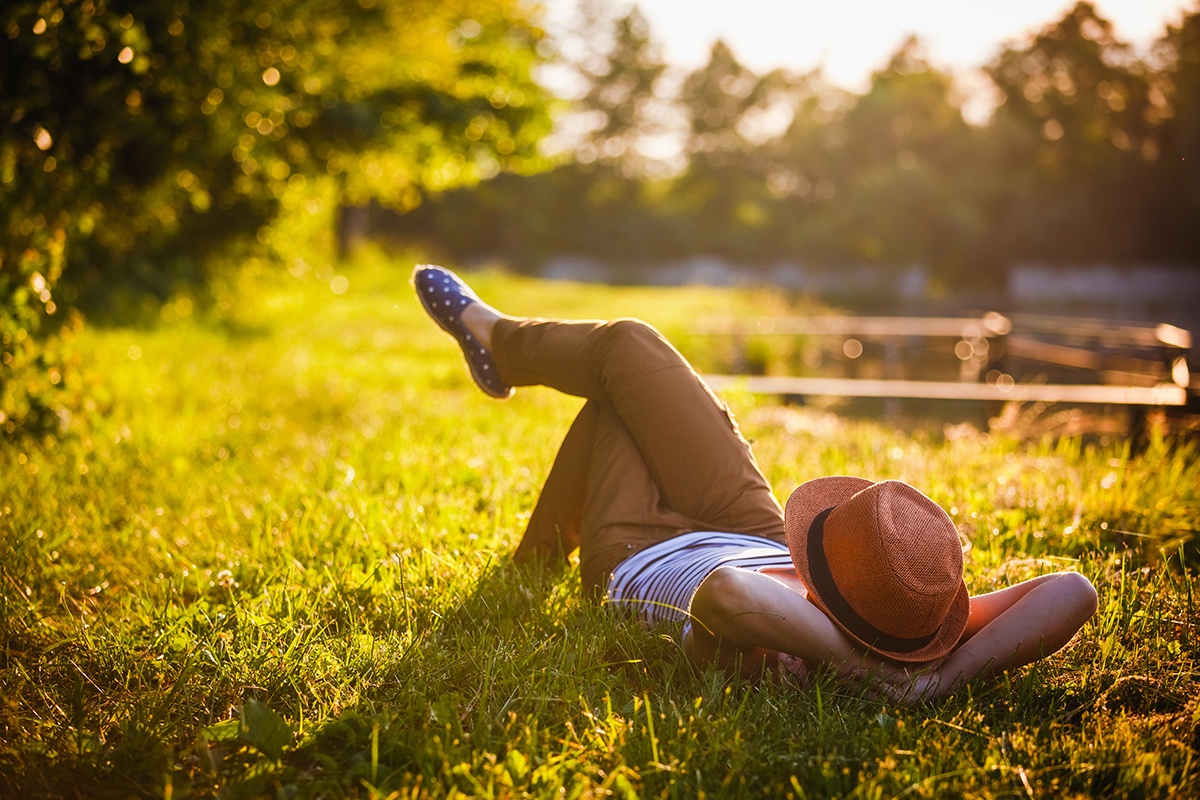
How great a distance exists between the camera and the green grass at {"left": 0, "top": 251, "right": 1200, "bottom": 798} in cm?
176

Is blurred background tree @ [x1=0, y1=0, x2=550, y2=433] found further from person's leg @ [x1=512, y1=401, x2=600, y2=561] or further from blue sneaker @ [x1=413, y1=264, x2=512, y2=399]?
person's leg @ [x1=512, y1=401, x2=600, y2=561]

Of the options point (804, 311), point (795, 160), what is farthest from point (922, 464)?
point (795, 160)

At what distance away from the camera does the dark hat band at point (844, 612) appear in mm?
1990

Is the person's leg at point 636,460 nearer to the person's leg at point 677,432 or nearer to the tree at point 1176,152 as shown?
the person's leg at point 677,432

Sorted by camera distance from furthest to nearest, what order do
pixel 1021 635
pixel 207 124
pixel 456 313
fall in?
pixel 207 124 < pixel 456 313 < pixel 1021 635

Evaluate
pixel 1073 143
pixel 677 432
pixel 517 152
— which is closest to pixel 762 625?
pixel 677 432

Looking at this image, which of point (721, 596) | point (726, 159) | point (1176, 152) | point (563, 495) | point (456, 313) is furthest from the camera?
point (726, 159)

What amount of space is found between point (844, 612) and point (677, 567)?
53 cm

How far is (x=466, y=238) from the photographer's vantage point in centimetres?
4297

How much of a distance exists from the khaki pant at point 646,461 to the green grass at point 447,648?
0.25m

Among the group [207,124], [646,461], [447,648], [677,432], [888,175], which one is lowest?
[447,648]

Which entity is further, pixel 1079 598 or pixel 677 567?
pixel 677 567

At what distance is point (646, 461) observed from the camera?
2.67 m

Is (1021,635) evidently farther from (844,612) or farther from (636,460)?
(636,460)
